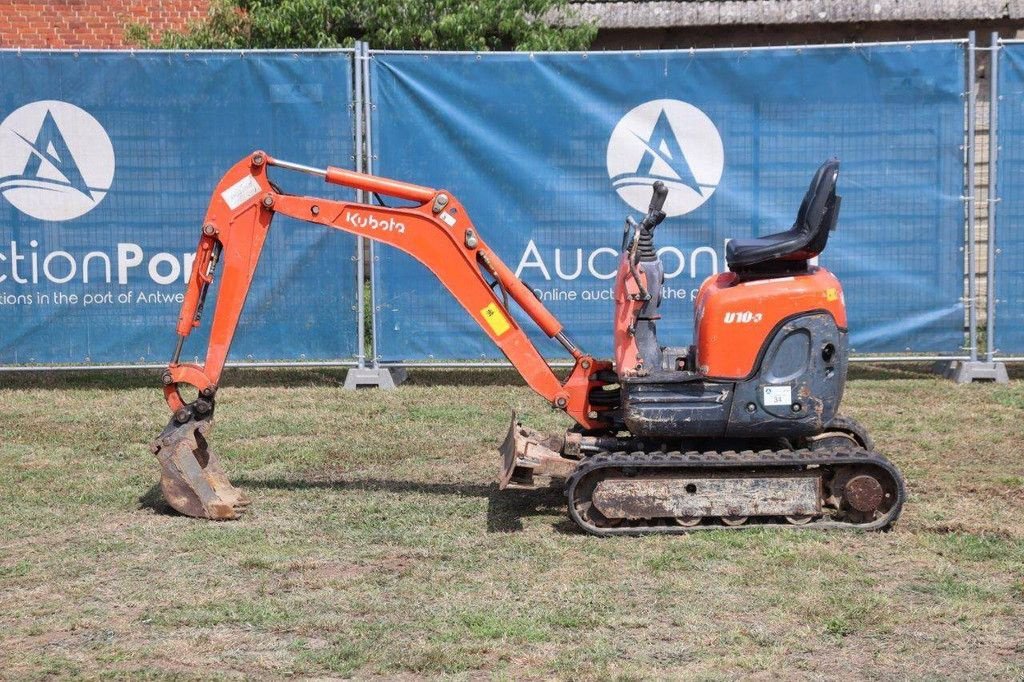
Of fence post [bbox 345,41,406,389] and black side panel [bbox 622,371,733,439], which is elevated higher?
fence post [bbox 345,41,406,389]

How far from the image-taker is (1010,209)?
444 inches

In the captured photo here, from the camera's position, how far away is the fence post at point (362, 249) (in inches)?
444

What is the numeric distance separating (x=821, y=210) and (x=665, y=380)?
47.6 inches

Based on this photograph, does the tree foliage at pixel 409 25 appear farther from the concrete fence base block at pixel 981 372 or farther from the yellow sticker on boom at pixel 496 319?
the yellow sticker on boom at pixel 496 319

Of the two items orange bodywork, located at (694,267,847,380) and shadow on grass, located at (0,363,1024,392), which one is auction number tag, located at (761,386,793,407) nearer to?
orange bodywork, located at (694,267,847,380)

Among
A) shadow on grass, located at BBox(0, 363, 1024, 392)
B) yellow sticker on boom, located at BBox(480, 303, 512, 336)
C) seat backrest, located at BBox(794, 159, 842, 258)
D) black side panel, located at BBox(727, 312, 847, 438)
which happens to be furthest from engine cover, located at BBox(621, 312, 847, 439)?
shadow on grass, located at BBox(0, 363, 1024, 392)

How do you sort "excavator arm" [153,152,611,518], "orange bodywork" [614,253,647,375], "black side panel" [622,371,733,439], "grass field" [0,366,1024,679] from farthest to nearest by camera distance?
"excavator arm" [153,152,611,518]
"orange bodywork" [614,253,647,375]
"black side panel" [622,371,733,439]
"grass field" [0,366,1024,679]

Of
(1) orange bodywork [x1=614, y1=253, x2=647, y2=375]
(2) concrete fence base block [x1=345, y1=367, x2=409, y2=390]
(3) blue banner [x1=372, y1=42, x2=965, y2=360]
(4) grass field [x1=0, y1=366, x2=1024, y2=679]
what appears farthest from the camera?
(2) concrete fence base block [x1=345, y1=367, x2=409, y2=390]

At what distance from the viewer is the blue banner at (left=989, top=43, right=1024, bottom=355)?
36.7ft

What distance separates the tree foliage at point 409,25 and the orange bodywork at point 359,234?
735cm

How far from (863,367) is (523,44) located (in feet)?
17.3

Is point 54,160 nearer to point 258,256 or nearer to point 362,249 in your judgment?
point 362,249

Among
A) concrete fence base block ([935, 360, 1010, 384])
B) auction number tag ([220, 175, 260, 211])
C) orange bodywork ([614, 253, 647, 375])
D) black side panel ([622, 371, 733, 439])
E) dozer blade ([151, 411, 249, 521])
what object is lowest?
dozer blade ([151, 411, 249, 521])

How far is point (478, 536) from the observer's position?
7.04 metres
